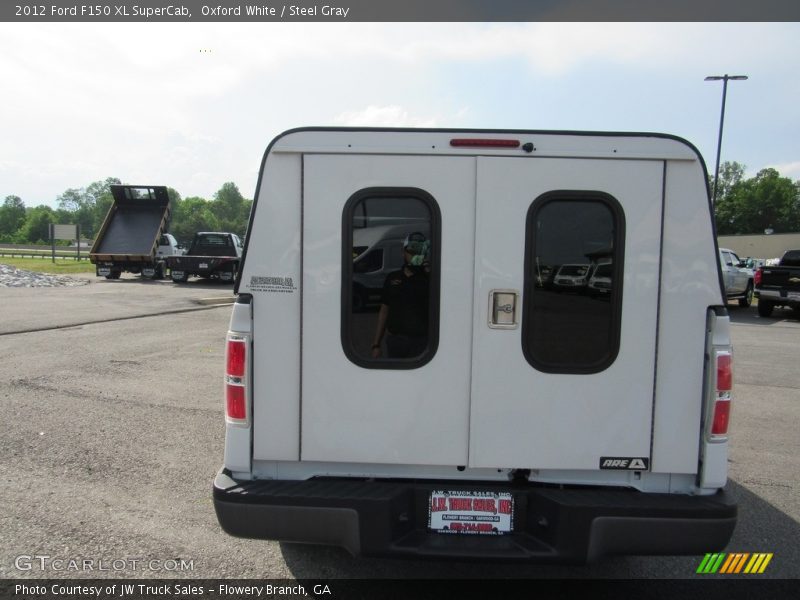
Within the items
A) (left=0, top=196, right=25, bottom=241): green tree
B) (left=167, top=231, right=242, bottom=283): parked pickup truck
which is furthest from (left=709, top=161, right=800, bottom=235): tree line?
(left=0, top=196, right=25, bottom=241): green tree

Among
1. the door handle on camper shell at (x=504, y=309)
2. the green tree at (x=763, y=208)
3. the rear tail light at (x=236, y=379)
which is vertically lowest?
the rear tail light at (x=236, y=379)

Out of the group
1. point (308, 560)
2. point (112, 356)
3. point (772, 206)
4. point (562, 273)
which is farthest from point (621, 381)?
point (772, 206)

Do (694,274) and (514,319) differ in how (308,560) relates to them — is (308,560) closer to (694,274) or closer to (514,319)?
(514,319)

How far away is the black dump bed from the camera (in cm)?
2485

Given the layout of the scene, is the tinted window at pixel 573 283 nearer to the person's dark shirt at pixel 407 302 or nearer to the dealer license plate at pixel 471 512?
the person's dark shirt at pixel 407 302

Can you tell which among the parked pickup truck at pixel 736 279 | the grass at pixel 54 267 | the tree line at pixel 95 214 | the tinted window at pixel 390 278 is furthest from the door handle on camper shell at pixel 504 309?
the tree line at pixel 95 214

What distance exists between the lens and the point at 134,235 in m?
25.3

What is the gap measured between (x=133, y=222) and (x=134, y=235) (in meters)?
0.78

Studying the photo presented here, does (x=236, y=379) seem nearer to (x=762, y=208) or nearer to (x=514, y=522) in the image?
(x=514, y=522)

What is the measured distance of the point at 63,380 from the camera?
24.1 feet

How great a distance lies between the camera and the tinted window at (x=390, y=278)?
2799 millimetres

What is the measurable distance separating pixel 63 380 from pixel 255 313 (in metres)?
5.92

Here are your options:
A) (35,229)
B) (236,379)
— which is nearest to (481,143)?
(236,379)

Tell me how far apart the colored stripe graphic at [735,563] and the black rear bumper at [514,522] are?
3.01ft
